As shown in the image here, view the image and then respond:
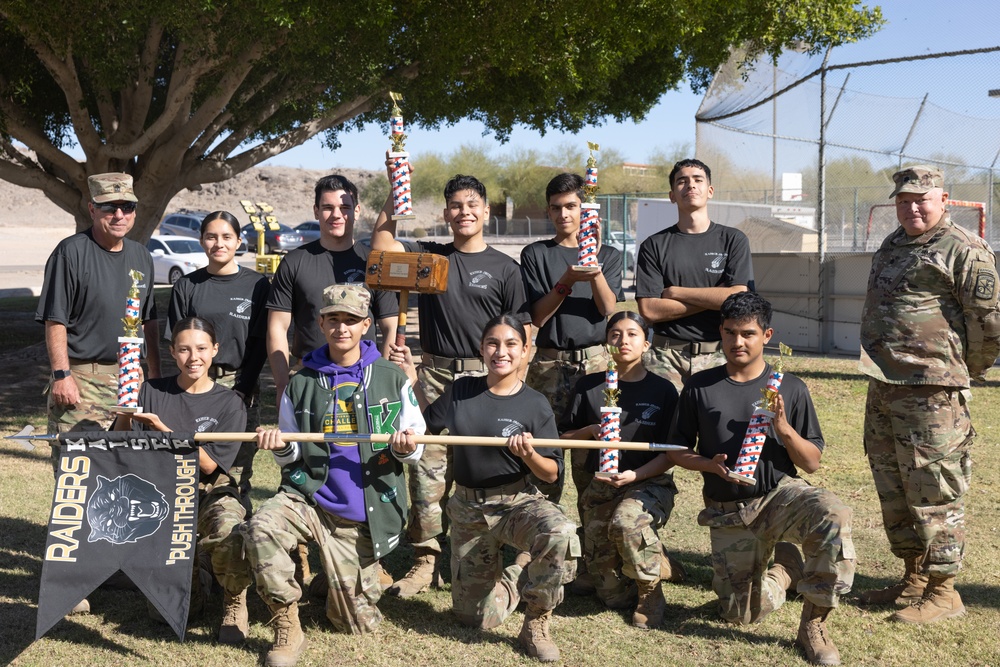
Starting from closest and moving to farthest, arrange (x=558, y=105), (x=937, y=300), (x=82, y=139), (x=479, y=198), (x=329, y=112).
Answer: (x=937, y=300), (x=479, y=198), (x=82, y=139), (x=329, y=112), (x=558, y=105)

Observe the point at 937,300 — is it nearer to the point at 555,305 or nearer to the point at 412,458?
the point at 555,305

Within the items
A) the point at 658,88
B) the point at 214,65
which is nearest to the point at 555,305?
the point at 214,65

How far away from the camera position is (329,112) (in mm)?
13398

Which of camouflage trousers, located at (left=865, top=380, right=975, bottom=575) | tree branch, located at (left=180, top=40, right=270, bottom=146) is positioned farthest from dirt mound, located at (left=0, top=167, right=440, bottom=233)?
camouflage trousers, located at (left=865, top=380, right=975, bottom=575)

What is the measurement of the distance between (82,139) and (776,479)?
10255 millimetres

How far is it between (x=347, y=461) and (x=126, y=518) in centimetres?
111

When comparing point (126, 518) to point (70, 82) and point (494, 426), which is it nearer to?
point (494, 426)

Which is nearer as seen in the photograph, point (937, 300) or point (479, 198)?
point (937, 300)

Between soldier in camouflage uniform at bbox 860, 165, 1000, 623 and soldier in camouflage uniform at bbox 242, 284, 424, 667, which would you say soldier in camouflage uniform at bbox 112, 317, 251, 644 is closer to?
soldier in camouflage uniform at bbox 242, 284, 424, 667

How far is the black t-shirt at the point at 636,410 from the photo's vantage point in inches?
207

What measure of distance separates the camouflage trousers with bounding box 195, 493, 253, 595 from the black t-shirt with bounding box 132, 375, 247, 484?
9.8 inches

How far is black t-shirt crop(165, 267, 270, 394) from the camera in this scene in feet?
18.4

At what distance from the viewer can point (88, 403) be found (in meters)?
5.51

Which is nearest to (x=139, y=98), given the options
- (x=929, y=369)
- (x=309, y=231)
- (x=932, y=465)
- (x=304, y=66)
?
(x=304, y=66)
